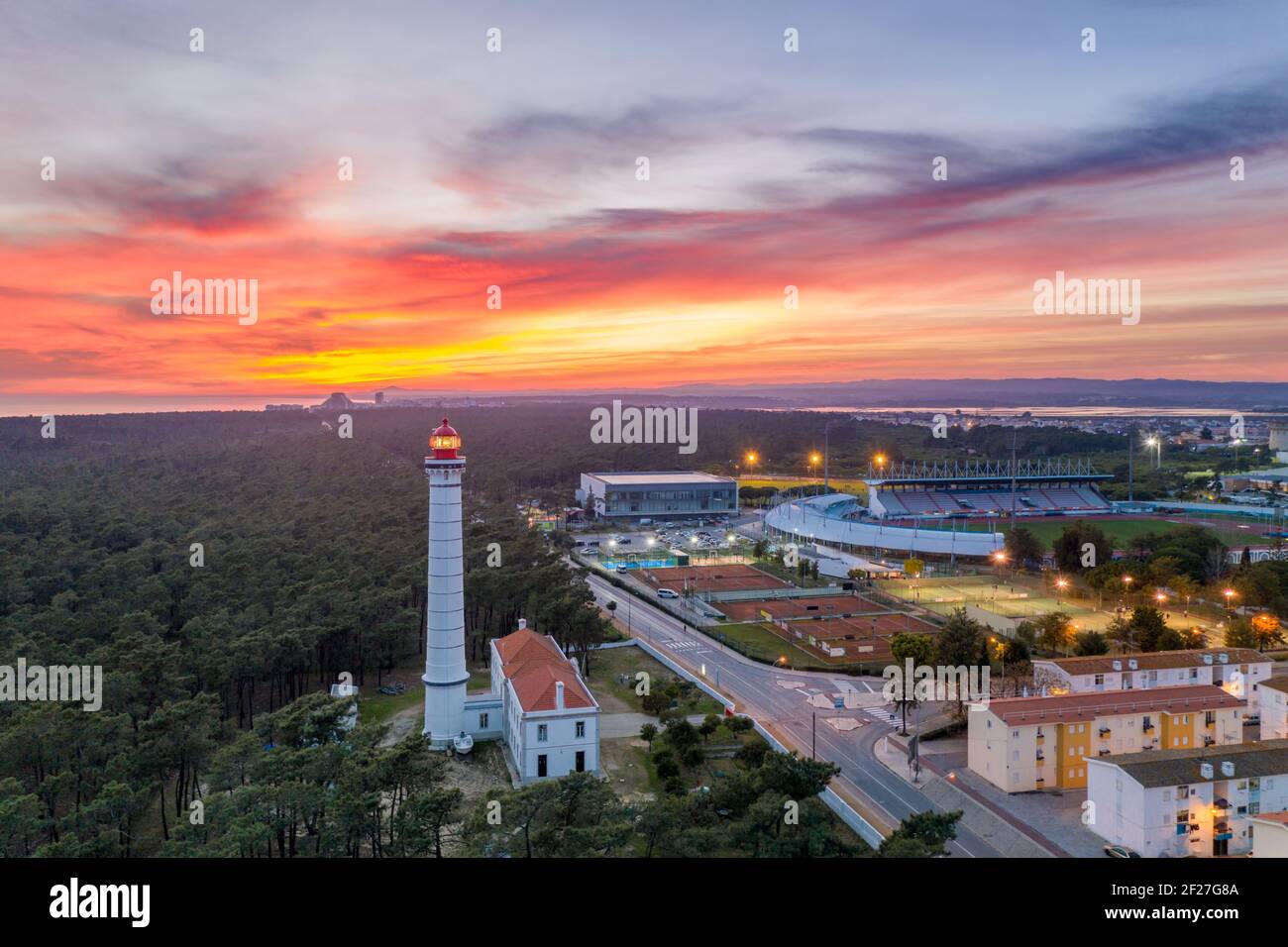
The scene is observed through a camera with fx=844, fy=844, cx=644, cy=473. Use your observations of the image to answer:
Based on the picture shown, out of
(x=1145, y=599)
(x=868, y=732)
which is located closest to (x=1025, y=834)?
(x=868, y=732)

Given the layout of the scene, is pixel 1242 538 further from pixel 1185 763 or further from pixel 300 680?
pixel 300 680

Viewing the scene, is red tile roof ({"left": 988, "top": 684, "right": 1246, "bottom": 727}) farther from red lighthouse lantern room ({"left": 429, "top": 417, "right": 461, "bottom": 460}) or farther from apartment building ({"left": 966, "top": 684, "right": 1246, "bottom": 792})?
red lighthouse lantern room ({"left": 429, "top": 417, "right": 461, "bottom": 460})

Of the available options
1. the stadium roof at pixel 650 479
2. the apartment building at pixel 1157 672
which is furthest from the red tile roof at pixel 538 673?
the stadium roof at pixel 650 479

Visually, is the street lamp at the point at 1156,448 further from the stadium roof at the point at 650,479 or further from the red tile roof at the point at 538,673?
the red tile roof at the point at 538,673

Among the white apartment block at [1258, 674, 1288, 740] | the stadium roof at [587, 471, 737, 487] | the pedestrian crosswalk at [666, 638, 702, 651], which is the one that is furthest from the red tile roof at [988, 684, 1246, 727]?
the stadium roof at [587, 471, 737, 487]

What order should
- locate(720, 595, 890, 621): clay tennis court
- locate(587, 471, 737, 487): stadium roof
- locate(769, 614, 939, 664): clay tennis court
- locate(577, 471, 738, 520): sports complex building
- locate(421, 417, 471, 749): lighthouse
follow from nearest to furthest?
locate(421, 417, 471, 749): lighthouse, locate(769, 614, 939, 664): clay tennis court, locate(720, 595, 890, 621): clay tennis court, locate(577, 471, 738, 520): sports complex building, locate(587, 471, 737, 487): stadium roof

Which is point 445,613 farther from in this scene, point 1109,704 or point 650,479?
point 650,479
